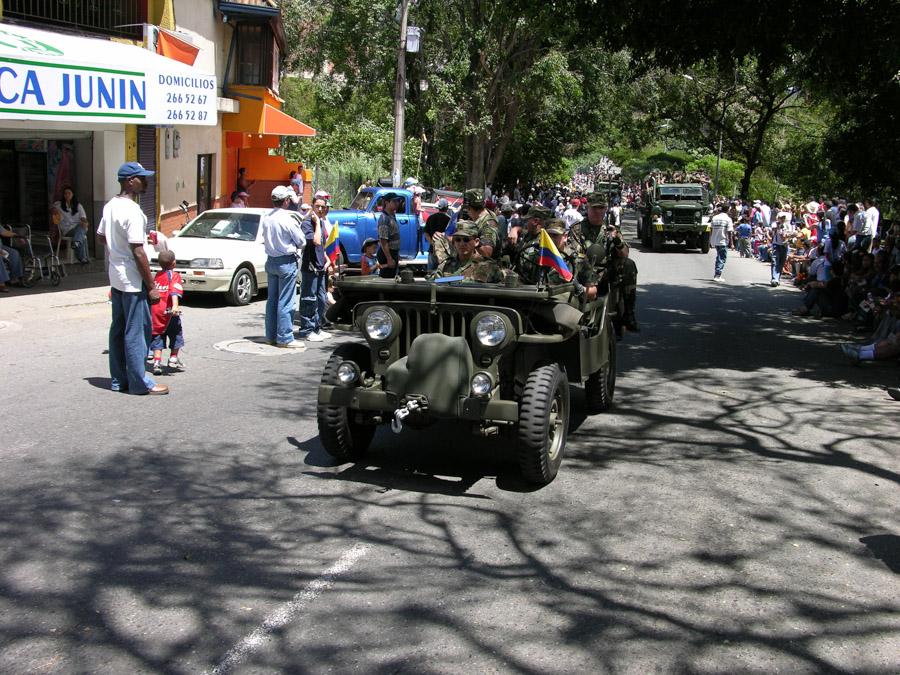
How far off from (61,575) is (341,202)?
1069 inches

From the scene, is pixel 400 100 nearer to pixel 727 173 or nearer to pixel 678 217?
pixel 678 217

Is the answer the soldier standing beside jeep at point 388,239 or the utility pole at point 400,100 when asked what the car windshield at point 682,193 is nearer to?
the utility pole at point 400,100

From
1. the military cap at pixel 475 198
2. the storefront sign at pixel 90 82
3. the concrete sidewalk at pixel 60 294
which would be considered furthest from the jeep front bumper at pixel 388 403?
the storefront sign at pixel 90 82

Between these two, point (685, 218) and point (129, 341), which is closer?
point (129, 341)

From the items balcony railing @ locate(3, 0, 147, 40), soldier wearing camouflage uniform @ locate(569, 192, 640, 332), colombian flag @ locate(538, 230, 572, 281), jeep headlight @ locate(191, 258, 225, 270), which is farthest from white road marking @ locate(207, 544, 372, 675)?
balcony railing @ locate(3, 0, 147, 40)

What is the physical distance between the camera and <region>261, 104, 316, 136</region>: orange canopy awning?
85.8 ft

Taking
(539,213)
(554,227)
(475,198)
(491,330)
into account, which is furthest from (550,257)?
(539,213)

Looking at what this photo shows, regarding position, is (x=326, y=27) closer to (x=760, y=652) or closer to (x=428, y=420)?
(x=428, y=420)

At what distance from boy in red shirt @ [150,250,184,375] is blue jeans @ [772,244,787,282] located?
1596 centimetres

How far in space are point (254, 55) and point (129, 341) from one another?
20.1 meters

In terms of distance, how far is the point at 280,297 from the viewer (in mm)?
11336

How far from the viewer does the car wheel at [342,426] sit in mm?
6699

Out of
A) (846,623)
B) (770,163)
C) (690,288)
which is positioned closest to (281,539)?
(846,623)

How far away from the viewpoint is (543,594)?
4918mm
